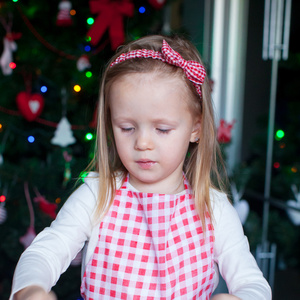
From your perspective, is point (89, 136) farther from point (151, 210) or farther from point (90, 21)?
point (151, 210)

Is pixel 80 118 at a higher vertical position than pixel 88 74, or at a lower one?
lower

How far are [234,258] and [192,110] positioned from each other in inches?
14.4

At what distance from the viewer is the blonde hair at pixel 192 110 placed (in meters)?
0.99

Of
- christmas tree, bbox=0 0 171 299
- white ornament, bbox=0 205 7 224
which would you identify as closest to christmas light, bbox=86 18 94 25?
christmas tree, bbox=0 0 171 299

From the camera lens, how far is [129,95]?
0.93 m

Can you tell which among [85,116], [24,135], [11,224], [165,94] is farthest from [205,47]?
[165,94]

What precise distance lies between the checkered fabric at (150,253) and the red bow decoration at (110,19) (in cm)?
127

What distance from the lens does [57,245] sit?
0.90m

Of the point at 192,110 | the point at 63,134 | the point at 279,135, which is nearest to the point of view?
the point at 192,110

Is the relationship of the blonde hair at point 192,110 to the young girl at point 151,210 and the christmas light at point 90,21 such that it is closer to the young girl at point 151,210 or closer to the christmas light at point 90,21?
the young girl at point 151,210

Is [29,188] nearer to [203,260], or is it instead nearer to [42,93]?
[42,93]

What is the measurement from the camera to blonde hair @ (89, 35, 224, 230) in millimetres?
988

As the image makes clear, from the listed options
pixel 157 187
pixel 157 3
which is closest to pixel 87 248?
pixel 157 187

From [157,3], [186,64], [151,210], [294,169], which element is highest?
[157,3]
